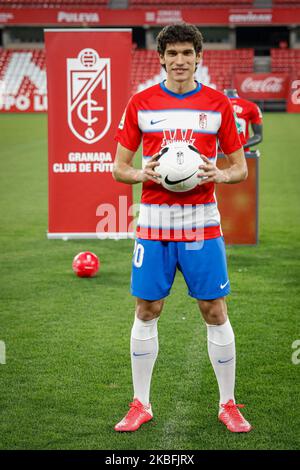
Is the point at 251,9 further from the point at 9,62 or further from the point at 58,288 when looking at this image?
the point at 58,288

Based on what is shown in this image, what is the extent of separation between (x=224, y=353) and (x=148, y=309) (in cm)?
48

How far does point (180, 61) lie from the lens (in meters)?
4.02

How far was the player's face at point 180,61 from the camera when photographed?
403 centimetres

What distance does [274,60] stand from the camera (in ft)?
130

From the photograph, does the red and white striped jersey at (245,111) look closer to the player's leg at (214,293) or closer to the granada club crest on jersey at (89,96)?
the granada club crest on jersey at (89,96)

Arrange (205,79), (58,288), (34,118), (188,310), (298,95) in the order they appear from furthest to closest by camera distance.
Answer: (205,79), (298,95), (34,118), (58,288), (188,310)

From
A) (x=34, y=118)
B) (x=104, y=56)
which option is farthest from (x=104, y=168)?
(x=34, y=118)

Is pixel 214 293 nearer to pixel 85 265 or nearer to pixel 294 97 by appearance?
pixel 85 265

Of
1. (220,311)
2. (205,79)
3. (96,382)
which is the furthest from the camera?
(205,79)

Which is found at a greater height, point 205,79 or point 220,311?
point 220,311

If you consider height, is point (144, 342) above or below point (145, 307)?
below

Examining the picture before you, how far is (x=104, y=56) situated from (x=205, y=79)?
29612mm

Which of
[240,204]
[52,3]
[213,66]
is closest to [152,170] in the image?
[240,204]

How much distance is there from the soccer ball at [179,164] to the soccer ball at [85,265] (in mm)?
3990
